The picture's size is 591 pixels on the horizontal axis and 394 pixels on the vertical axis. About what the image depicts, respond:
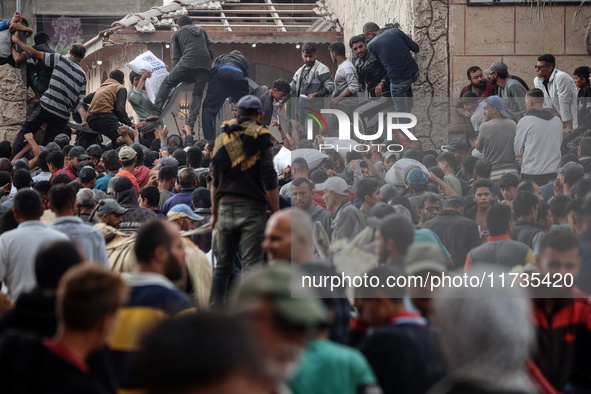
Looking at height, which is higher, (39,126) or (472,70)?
(472,70)

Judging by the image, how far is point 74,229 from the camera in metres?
5.15

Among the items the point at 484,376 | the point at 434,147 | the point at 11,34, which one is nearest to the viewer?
the point at 484,376

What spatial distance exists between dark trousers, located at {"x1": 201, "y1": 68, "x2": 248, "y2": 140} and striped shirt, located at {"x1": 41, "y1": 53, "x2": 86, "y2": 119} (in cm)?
184

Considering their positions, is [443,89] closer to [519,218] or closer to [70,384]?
[519,218]

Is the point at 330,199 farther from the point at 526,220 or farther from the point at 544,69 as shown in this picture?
the point at 544,69

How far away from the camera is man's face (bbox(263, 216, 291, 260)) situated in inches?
162

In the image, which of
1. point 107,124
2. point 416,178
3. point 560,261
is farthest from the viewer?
point 107,124

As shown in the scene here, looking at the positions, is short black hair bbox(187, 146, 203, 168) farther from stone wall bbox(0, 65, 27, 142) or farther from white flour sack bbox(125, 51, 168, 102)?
stone wall bbox(0, 65, 27, 142)

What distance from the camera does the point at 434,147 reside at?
10.6m

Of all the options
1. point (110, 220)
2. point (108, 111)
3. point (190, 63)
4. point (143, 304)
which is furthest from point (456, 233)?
point (108, 111)

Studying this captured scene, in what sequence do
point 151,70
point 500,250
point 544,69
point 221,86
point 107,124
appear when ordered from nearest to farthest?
1. point 500,250
2. point 544,69
3. point 107,124
4. point 221,86
5. point 151,70

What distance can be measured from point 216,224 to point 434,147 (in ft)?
17.8

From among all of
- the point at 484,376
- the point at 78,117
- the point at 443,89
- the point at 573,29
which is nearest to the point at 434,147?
the point at 443,89

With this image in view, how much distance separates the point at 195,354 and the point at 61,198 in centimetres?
400
